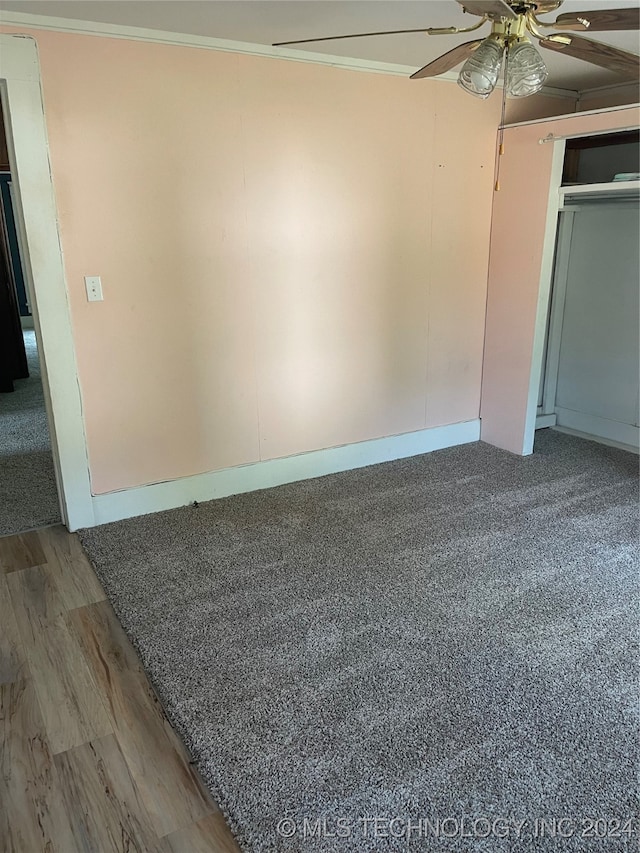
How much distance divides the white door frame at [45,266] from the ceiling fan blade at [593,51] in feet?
6.71

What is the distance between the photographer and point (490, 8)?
5.26ft

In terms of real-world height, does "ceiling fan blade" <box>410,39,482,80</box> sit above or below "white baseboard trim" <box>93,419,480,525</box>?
above

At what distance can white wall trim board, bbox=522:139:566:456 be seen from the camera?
3609mm

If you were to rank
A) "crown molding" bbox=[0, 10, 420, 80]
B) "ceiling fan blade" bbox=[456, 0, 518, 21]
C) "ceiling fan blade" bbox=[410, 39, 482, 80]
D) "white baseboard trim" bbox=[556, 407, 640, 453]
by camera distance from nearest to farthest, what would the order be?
"ceiling fan blade" bbox=[456, 0, 518, 21]
"ceiling fan blade" bbox=[410, 39, 482, 80]
"crown molding" bbox=[0, 10, 420, 80]
"white baseboard trim" bbox=[556, 407, 640, 453]

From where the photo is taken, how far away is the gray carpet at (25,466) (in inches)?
131

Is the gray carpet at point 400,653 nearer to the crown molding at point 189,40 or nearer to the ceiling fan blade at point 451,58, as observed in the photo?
the ceiling fan blade at point 451,58

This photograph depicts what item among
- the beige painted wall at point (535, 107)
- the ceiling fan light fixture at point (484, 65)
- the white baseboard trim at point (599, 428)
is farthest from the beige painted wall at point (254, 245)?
the ceiling fan light fixture at point (484, 65)

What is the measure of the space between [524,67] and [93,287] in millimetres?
2042

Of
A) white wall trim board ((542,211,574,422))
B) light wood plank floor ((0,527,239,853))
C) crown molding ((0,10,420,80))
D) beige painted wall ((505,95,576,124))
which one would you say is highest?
crown molding ((0,10,420,80))

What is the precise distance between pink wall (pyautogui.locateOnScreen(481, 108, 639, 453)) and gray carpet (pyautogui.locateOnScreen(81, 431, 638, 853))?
2.23 feet

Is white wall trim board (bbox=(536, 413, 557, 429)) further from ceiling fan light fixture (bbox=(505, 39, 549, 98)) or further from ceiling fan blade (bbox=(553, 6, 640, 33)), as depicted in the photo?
ceiling fan blade (bbox=(553, 6, 640, 33))

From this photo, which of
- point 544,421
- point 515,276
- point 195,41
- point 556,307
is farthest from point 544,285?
point 195,41

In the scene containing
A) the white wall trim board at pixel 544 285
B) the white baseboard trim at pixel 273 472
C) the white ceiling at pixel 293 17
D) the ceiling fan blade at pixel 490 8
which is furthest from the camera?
the white wall trim board at pixel 544 285

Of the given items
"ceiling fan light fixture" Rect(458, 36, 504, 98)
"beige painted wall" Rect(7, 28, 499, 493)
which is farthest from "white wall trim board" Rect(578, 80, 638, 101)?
"ceiling fan light fixture" Rect(458, 36, 504, 98)
